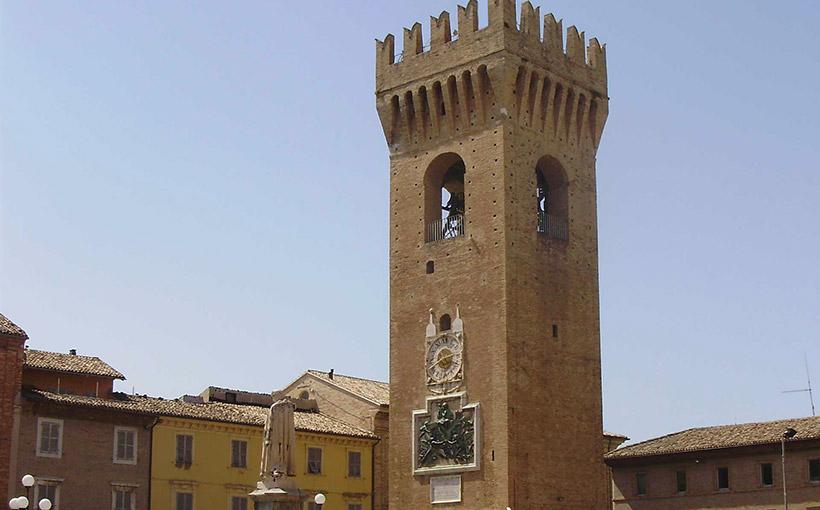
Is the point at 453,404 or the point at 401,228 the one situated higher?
the point at 401,228

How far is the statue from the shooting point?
32.0 m

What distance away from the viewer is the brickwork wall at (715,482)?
123 feet

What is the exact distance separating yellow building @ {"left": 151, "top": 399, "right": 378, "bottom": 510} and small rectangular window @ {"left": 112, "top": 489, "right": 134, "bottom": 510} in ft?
2.75

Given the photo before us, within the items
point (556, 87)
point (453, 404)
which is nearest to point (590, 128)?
point (556, 87)

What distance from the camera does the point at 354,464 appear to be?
4925cm

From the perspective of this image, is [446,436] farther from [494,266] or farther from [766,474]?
[766,474]

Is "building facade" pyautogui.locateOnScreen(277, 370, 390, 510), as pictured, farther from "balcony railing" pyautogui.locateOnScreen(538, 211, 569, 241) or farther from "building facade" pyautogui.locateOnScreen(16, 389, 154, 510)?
"balcony railing" pyautogui.locateOnScreen(538, 211, 569, 241)

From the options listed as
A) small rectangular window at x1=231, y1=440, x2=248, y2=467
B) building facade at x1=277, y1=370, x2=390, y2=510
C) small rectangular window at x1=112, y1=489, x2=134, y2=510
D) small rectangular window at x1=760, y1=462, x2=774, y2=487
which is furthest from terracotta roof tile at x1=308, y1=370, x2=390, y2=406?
small rectangular window at x1=760, y1=462, x2=774, y2=487

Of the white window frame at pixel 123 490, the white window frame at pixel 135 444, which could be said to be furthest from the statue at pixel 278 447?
the white window frame at pixel 135 444

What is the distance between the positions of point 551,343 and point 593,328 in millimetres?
2331

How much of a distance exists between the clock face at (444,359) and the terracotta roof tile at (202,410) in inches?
306

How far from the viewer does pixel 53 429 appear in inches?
1612

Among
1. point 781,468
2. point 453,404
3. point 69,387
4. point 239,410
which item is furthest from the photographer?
point 239,410

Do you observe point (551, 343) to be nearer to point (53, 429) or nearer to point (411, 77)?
point (411, 77)
